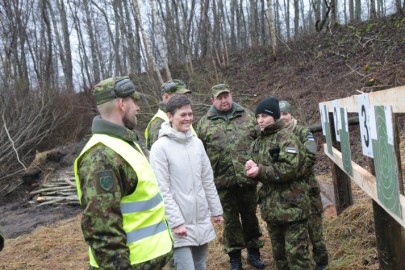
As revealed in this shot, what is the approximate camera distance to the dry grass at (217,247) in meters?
4.54

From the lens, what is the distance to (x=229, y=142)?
15.1ft

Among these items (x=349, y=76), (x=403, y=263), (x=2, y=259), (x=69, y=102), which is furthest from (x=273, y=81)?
(x=403, y=263)

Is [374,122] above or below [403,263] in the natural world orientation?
above

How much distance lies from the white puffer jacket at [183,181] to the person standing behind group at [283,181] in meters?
0.49

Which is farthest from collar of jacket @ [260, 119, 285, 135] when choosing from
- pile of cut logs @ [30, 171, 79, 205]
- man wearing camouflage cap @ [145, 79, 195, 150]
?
pile of cut logs @ [30, 171, 79, 205]

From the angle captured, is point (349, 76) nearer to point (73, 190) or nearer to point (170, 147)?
point (73, 190)

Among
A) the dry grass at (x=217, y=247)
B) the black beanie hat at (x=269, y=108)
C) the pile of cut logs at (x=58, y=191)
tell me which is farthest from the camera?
the pile of cut logs at (x=58, y=191)

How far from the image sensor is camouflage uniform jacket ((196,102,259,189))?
4559 mm

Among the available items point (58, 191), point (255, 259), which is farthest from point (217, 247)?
point (58, 191)

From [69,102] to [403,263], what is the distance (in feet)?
53.0

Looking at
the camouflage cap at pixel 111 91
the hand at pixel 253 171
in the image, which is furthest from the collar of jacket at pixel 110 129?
the hand at pixel 253 171

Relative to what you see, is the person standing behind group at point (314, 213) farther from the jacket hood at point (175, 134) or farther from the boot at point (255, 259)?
the jacket hood at point (175, 134)

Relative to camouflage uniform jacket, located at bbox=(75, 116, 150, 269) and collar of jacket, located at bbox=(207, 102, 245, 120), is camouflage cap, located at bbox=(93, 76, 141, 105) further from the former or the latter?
collar of jacket, located at bbox=(207, 102, 245, 120)

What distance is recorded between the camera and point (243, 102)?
1538 centimetres
